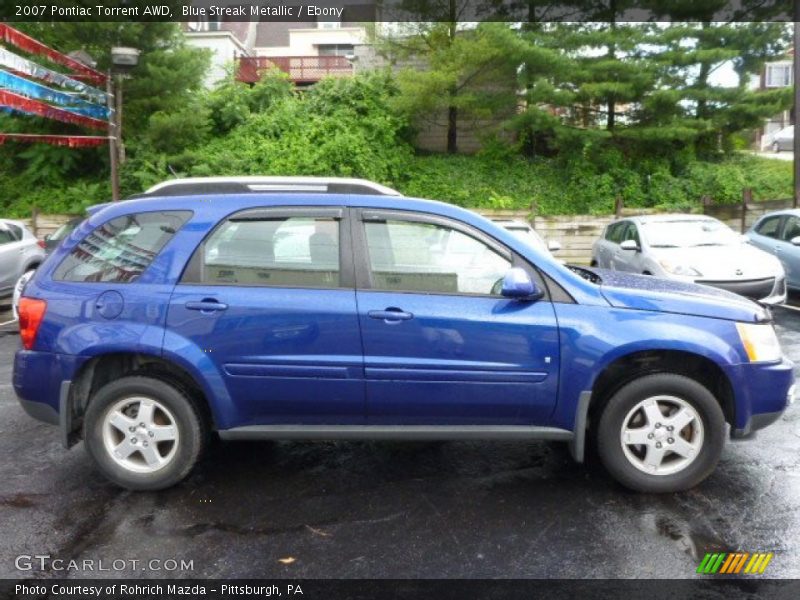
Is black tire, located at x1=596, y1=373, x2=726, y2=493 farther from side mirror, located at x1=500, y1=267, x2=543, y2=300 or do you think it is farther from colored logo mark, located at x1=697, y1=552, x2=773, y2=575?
side mirror, located at x1=500, y1=267, x2=543, y2=300

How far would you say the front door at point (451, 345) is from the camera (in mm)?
4062

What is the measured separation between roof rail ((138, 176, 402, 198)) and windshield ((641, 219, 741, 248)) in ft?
21.6

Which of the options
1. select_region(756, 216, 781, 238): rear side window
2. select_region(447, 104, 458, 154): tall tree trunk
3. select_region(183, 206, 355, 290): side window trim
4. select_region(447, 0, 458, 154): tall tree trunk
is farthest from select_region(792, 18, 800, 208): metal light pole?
select_region(183, 206, 355, 290): side window trim

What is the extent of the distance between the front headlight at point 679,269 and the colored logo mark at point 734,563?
639cm

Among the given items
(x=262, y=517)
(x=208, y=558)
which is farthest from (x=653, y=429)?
(x=208, y=558)


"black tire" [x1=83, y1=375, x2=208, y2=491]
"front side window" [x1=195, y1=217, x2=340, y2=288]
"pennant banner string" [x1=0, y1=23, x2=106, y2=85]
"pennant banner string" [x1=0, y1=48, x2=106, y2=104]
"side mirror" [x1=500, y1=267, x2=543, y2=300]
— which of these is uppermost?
"pennant banner string" [x1=0, y1=23, x2=106, y2=85]

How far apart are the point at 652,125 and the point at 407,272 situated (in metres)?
16.2

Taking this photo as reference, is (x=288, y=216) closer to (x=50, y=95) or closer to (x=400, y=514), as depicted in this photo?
(x=400, y=514)

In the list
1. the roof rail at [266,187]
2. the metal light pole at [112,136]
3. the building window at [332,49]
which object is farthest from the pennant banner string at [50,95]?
the building window at [332,49]

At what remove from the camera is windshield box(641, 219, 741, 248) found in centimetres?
1060

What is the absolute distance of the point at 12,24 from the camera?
17266 millimetres

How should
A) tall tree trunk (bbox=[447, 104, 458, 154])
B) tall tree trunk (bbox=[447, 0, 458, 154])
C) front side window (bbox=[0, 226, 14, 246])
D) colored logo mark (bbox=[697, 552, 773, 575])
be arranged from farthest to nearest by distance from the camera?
1. tall tree trunk (bbox=[447, 104, 458, 154])
2. tall tree trunk (bbox=[447, 0, 458, 154])
3. front side window (bbox=[0, 226, 14, 246])
4. colored logo mark (bbox=[697, 552, 773, 575])

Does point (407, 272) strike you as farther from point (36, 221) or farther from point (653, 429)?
point (36, 221)

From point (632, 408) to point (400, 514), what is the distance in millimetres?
1419
